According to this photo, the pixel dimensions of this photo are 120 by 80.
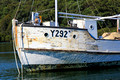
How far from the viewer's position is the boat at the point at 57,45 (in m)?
13.8

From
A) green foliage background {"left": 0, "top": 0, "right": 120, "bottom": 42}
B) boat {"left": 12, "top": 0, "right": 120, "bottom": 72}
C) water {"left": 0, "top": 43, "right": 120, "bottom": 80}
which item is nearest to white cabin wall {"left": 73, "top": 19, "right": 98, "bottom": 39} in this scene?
boat {"left": 12, "top": 0, "right": 120, "bottom": 72}

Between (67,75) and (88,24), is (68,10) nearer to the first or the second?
(88,24)

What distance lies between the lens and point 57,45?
46.2 ft

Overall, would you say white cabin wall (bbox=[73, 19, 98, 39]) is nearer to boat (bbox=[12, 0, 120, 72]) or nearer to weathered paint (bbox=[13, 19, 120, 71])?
boat (bbox=[12, 0, 120, 72])

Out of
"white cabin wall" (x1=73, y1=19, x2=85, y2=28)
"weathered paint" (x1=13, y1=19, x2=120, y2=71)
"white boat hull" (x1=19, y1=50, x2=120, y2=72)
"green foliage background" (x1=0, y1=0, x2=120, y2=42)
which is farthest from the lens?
"green foliage background" (x1=0, y1=0, x2=120, y2=42)

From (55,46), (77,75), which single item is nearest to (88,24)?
(55,46)

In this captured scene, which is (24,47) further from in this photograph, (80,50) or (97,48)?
(97,48)

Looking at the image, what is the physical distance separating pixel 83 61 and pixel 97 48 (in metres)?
1.16

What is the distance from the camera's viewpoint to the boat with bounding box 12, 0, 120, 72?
45.3 ft

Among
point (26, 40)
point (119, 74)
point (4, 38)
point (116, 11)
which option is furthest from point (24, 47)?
point (4, 38)

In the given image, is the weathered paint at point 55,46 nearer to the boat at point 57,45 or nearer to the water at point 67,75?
the boat at point 57,45

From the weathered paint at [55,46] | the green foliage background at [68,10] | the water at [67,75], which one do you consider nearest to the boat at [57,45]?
the weathered paint at [55,46]

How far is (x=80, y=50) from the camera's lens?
1449 cm

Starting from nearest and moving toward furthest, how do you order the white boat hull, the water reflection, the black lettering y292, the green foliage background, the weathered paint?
the water reflection, the weathered paint, the white boat hull, the black lettering y292, the green foliage background
